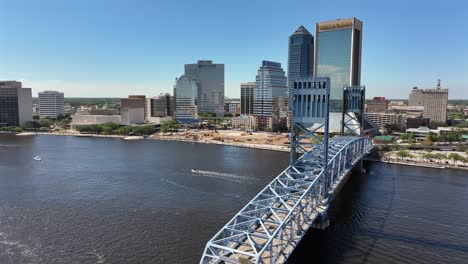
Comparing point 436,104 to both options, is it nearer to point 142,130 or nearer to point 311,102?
point 142,130

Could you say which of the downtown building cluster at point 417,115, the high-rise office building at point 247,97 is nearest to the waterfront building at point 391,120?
the downtown building cluster at point 417,115

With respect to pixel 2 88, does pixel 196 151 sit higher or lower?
lower

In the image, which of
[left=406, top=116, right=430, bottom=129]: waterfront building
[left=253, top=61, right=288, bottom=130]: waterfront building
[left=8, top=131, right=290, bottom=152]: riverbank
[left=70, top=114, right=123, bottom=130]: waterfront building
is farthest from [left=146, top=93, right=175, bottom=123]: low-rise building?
[left=406, top=116, right=430, bottom=129]: waterfront building

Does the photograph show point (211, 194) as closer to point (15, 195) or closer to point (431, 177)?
point (15, 195)

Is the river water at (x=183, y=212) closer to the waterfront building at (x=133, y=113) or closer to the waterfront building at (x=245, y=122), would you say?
the waterfront building at (x=245, y=122)

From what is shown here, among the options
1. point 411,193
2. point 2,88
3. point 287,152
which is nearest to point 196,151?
point 287,152

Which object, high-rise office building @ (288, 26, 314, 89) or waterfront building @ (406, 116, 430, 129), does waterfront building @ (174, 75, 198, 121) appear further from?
waterfront building @ (406, 116, 430, 129)
